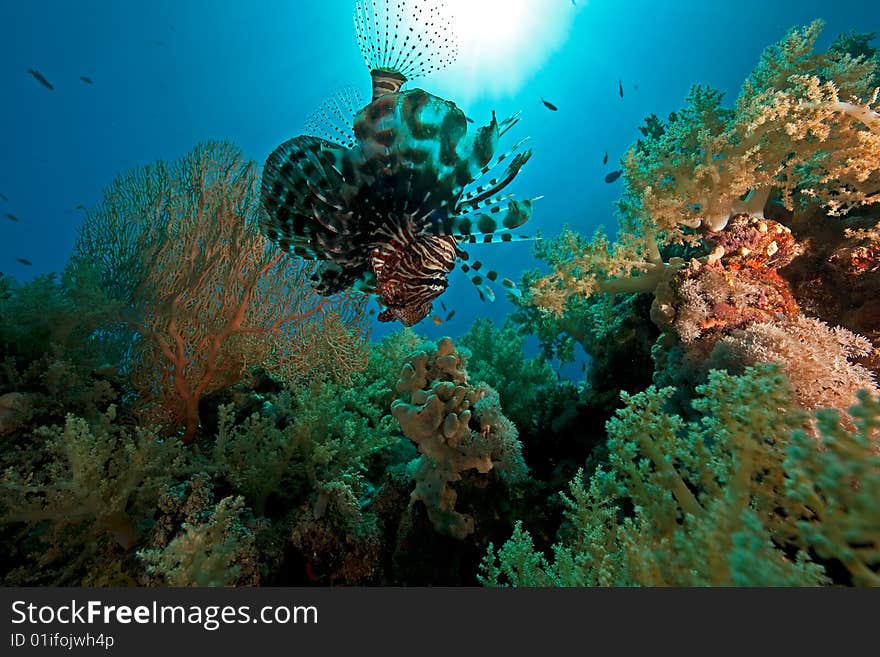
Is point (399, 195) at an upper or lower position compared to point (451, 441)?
upper

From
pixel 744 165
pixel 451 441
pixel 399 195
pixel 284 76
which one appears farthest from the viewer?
pixel 284 76

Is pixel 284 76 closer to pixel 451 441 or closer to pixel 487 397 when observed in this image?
pixel 487 397

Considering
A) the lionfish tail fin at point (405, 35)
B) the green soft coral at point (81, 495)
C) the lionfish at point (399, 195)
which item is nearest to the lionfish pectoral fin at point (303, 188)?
the lionfish at point (399, 195)

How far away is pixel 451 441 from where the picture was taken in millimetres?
3654

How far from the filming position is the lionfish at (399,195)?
9.71 ft

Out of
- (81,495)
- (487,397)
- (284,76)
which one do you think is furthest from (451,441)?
(284,76)

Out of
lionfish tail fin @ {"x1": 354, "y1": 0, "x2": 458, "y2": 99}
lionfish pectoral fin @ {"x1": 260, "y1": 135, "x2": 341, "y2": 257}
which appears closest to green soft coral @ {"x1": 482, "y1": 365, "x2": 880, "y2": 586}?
lionfish pectoral fin @ {"x1": 260, "y1": 135, "x2": 341, "y2": 257}

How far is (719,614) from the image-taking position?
1616 mm

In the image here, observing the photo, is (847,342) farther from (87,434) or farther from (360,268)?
(87,434)

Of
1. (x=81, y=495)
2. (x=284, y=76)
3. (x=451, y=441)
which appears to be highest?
(x=284, y=76)

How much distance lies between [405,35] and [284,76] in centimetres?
7872

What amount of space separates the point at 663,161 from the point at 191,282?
17.4 feet

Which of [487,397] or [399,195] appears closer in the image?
[399,195]

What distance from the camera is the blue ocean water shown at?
146 feet
